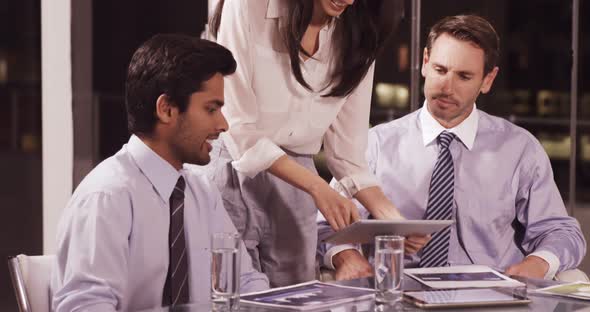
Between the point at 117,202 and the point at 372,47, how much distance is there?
970mm

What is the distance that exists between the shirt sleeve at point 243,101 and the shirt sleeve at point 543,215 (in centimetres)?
86

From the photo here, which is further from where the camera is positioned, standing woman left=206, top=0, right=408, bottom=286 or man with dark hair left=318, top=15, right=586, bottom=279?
man with dark hair left=318, top=15, right=586, bottom=279

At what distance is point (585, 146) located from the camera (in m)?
36.7

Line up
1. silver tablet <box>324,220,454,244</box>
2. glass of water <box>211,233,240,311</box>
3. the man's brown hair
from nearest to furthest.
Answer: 1. glass of water <box>211,233,240,311</box>
2. silver tablet <box>324,220,454,244</box>
3. the man's brown hair

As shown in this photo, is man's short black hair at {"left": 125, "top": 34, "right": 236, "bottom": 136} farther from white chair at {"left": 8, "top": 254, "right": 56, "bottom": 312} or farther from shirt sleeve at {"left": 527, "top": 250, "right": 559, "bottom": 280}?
shirt sleeve at {"left": 527, "top": 250, "right": 559, "bottom": 280}

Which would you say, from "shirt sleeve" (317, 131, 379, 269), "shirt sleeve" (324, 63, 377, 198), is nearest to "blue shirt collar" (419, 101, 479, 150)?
"shirt sleeve" (317, 131, 379, 269)

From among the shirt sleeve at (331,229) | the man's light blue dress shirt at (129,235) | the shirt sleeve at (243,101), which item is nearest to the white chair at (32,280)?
the man's light blue dress shirt at (129,235)

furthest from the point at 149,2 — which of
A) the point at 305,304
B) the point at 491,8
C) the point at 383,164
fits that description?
the point at 305,304

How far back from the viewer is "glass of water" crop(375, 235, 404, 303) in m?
1.78

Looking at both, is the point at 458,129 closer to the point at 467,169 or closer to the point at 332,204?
the point at 467,169

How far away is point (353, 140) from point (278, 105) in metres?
0.26

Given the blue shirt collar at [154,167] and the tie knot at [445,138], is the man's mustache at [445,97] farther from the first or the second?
the blue shirt collar at [154,167]

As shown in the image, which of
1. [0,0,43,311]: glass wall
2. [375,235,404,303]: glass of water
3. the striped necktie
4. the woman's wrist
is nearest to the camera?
[375,235,404,303]: glass of water

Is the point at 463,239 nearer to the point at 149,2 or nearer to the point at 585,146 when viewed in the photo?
the point at 149,2
